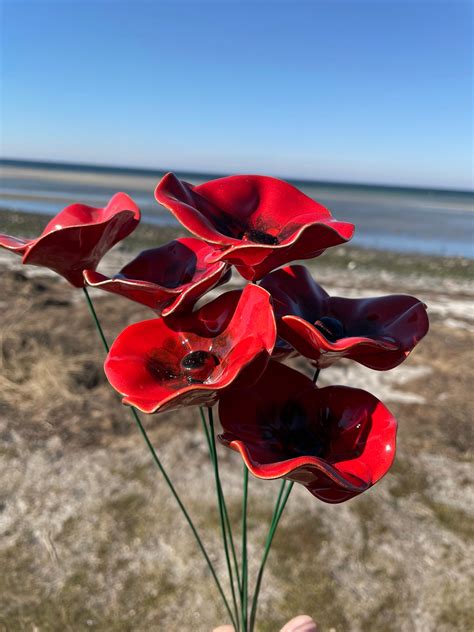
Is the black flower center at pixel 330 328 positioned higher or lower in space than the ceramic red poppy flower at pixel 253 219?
lower

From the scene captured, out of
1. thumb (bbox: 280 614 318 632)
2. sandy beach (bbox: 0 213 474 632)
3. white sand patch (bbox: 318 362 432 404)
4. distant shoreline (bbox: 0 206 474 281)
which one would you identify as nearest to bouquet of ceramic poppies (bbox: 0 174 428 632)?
thumb (bbox: 280 614 318 632)

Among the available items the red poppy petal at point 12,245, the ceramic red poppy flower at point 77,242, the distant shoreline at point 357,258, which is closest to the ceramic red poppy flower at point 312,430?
the ceramic red poppy flower at point 77,242

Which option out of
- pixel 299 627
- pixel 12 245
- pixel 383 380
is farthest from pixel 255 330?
pixel 383 380

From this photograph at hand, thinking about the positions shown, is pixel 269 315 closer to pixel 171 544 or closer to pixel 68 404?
pixel 171 544

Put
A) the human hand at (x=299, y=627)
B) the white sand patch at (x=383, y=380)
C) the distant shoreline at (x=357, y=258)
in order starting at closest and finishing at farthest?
the human hand at (x=299, y=627)
the white sand patch at (x=383, y=380)
the distant shoreline at (x=357, y=258)

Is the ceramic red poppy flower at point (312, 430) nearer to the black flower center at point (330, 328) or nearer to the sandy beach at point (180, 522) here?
the black flower center at point (330, 328)

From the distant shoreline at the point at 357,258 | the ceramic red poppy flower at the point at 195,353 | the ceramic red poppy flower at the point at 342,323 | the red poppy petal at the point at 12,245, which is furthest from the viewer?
the distant shoreline at the point at 357,258

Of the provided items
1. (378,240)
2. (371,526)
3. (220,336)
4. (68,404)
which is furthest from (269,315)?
(378,240)

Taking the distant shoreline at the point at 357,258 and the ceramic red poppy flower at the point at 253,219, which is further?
the distant shoreline at the point at 357,258
